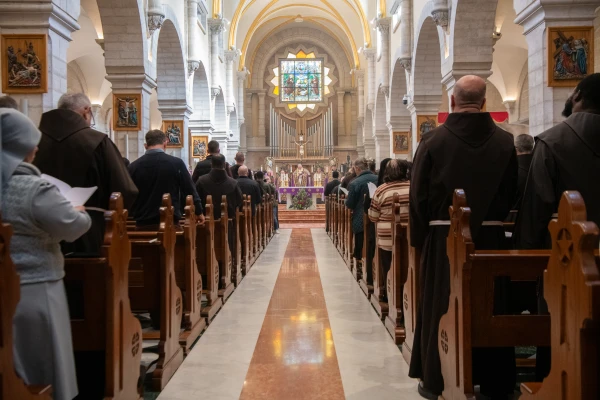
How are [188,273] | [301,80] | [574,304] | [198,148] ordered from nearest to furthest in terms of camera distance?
[574,304] → [188,273] → [198,148] → [301,80]

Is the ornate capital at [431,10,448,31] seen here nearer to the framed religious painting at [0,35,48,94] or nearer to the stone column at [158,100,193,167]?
the stone column at [158,100,193,167]

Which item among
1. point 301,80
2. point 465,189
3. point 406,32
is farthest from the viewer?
point 301,80

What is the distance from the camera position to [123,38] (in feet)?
35.7

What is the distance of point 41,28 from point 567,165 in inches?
240

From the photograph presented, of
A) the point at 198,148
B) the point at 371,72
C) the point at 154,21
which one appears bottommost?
the point at 198,148

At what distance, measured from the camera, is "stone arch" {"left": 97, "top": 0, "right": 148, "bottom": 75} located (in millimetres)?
10797

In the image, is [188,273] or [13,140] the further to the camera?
[188,273]

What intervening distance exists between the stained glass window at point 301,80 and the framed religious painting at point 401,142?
14506 millimetres

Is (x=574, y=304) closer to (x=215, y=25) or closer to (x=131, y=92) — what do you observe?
(x=131, y=92)

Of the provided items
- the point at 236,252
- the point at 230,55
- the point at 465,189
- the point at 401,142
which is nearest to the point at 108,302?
the point at 465,189

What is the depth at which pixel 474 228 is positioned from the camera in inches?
129

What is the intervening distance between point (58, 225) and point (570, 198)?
6.06 feet

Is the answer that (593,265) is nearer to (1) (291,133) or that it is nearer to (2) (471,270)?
(2) (471,270)

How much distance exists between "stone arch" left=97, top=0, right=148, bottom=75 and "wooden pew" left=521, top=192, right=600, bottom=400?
9995 mm
